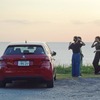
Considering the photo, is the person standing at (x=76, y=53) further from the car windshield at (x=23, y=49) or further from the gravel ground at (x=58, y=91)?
the car windshield at (x=23, y=49)

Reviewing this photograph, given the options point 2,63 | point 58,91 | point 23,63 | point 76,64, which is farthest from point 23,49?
point 76,64

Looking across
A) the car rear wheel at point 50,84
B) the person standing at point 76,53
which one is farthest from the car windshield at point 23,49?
the person standing at point 76,53

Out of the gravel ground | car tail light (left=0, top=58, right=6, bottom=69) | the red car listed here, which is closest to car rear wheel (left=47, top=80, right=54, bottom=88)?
the red car

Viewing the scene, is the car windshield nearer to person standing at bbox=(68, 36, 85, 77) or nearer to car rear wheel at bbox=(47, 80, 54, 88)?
car rear wheel at bbox=(47, 80, 54, 88)

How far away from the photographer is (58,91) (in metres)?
14.6

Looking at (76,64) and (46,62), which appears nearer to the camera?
(46,62)

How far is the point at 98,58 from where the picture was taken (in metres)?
21.3

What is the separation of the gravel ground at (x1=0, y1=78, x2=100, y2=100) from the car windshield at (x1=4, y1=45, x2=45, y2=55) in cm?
115

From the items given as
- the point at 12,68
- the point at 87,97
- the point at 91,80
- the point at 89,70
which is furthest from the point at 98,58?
the point at 87,97

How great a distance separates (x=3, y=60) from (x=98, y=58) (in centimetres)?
694

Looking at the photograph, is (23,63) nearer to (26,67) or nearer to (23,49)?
(26,67)

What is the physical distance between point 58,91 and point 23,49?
2.11 meters

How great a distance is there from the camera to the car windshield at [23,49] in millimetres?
15625

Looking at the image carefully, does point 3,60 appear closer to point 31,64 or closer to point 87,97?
point 31,64
